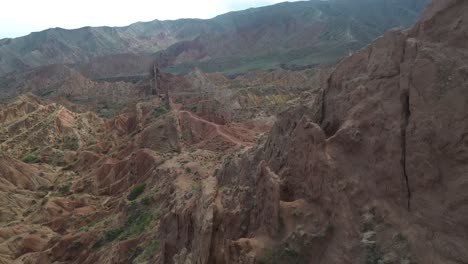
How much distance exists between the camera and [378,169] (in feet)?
36.3

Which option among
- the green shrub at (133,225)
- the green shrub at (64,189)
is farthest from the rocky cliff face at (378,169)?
the green shrub at (64,189)

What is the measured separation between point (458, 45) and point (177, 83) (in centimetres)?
11840

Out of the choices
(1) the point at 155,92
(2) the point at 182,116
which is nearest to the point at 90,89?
(1) the point at 155,92

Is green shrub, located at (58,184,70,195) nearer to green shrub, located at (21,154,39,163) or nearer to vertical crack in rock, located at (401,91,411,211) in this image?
green shrub, located at (21,154,39,163)

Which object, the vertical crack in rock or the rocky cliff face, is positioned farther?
the vertical crack in rock

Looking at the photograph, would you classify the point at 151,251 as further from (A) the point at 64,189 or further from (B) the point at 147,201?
(A) the point at 64,189

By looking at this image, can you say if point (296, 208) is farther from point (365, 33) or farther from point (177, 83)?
point (365, 33)

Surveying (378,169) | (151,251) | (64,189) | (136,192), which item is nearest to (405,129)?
(378,169)

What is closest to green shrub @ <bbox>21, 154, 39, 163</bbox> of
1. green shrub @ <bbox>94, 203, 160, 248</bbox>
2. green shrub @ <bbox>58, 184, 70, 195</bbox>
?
green shrub @ <bbox>58, 184, 70, 195</bbox>

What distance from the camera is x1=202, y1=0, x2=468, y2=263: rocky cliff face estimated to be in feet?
31.8

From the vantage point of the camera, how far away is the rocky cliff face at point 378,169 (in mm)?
9688

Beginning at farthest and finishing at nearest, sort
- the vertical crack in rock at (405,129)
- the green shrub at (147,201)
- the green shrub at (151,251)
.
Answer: the green shrub at (147,201) → the green shrub at (151,251) → the vertical crack in rock at (405,129)

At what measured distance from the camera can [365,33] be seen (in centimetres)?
19738

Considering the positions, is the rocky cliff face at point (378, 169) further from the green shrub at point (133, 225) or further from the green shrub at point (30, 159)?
the green shrub at point (30, 159)
